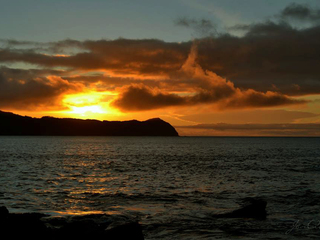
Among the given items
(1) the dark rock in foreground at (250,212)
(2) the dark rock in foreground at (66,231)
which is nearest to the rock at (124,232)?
(2) the dark rock in foreground at (66,231)

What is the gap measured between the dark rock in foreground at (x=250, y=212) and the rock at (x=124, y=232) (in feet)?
29.2

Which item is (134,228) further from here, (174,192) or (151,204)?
(174,192)

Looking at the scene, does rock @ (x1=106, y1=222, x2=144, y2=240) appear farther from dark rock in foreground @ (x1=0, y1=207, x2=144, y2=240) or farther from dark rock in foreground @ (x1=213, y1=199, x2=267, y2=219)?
dark rock in foreground @ (x1=213, y1=199, x2=267, y2=219)

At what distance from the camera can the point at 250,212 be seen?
2305 cm

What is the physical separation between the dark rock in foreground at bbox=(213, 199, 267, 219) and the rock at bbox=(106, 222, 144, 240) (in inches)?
350

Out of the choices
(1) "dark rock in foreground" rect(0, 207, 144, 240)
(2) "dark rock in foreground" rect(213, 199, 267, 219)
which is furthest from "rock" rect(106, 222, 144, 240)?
(2) "dark rock in foreground" rect(213, 199, 267, 219)

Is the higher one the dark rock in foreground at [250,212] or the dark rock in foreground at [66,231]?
the dark rock in foreground at [66,231]

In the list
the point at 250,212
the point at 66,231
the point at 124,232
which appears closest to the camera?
the point at 124,232

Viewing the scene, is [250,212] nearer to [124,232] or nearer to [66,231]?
[124,232]

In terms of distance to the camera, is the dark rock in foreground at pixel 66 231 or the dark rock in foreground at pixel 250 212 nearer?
the dark rock in foreground at pixel 66 231

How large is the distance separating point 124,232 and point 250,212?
1087 centimetres

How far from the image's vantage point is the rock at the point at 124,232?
1569 cm

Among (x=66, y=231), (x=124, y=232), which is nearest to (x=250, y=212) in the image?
(x=124, y=232)

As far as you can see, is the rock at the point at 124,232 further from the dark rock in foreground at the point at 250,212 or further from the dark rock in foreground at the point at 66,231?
the dark rock in foreground at the point at 250,212
